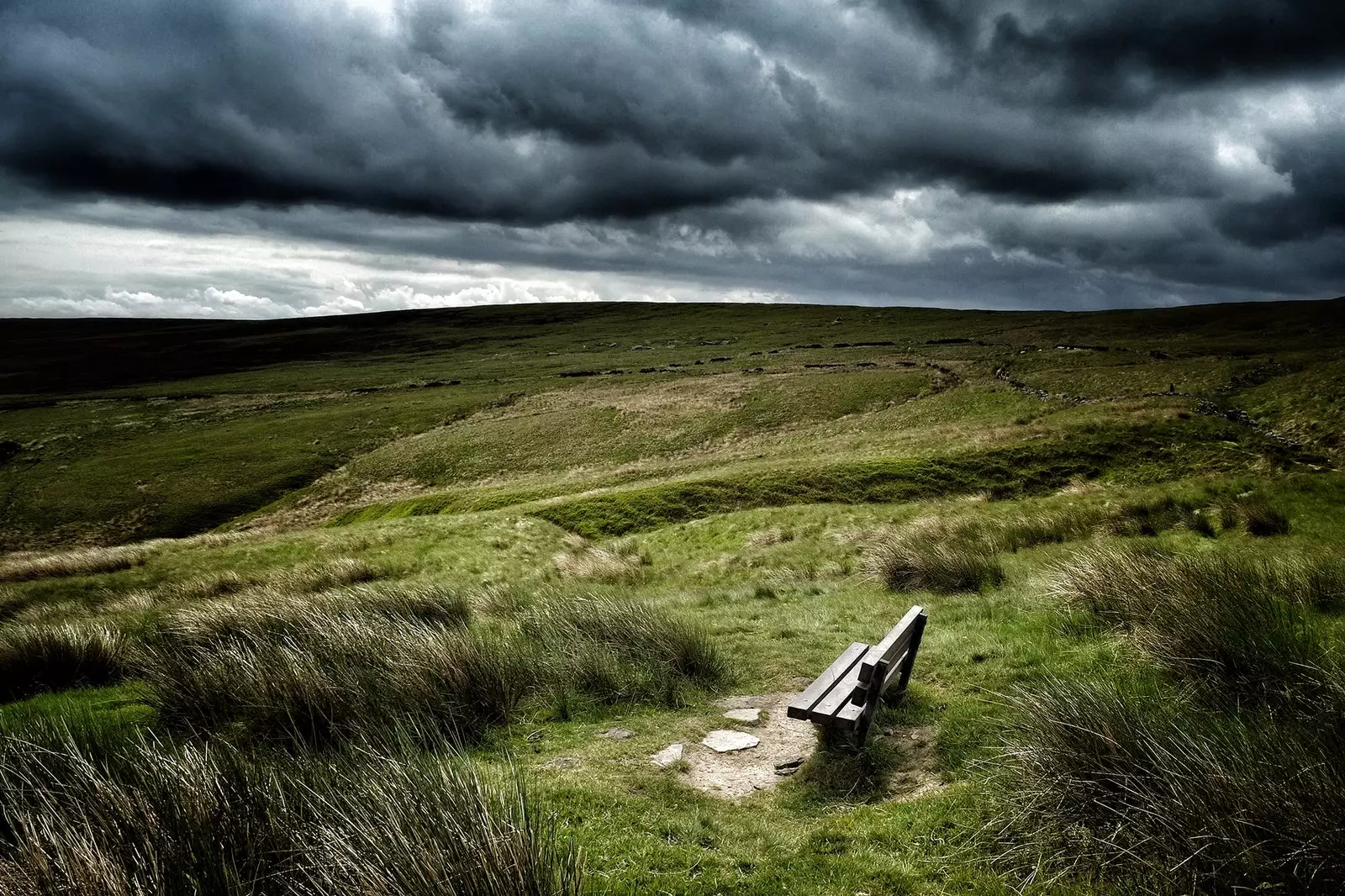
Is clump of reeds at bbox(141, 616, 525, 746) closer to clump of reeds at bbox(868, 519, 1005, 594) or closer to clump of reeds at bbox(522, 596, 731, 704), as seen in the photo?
clump of reeds at bbox(522, 596, 731, 704)

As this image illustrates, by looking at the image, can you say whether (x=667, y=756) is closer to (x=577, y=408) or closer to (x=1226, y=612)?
(x=1226, y=612)

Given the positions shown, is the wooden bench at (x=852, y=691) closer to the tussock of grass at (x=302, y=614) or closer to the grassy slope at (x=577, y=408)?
the tussock of grass at (x=302, y=614)

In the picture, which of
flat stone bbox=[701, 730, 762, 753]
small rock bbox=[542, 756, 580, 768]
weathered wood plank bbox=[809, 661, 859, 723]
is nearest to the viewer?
weathered wood plank bbox=[809, 661, 859, 723]

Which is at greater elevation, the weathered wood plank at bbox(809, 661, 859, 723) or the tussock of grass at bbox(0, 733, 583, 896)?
the tussock of grass at bbox(0, 733, 583, 896)

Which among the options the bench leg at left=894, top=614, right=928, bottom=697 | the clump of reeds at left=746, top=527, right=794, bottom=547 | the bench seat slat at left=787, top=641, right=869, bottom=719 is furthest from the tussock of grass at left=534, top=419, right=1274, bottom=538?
the bench seat slat at left=787, top=641, right=869, bottom=719

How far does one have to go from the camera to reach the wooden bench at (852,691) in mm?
6621

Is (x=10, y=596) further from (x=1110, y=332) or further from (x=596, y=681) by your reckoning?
(x=1110, y=332)

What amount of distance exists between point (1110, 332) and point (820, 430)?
217ft


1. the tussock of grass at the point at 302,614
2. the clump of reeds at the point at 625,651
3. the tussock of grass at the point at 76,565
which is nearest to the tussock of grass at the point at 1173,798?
the clump of reeds at the point at 625,651

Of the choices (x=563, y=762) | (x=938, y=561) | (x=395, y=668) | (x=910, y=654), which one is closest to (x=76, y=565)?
(x=395, y=668)

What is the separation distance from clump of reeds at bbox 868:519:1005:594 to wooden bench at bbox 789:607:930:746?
5.62 m

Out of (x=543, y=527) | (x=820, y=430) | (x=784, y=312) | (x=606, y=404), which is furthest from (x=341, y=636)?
(x=784, y=312)

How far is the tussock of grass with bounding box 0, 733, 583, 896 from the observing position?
3.71m

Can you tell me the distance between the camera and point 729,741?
7633 millimetres
